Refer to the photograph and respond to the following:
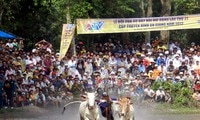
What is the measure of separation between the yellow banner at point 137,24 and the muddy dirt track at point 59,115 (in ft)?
17.4

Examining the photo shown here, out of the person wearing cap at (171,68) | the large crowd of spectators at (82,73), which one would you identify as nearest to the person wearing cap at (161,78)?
the large crowd of spectators at (82,73)

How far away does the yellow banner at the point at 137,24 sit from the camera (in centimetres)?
2869

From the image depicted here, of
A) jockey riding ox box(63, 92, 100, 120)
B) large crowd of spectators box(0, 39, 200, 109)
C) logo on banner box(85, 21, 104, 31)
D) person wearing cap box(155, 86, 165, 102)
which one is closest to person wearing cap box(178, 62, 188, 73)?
large crowd of spectators box(0, 39, 200, 109)

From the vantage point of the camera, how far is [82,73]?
27531mm

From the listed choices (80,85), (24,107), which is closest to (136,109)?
(80,85)

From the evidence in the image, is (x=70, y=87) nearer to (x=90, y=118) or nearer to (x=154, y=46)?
(x=154, y=46)

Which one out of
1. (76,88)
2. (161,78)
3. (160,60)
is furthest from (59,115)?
(160,60)

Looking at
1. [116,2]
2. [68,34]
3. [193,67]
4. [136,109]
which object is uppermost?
[116,2]

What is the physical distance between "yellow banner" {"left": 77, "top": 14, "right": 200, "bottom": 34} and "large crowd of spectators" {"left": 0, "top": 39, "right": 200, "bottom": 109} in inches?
52.9

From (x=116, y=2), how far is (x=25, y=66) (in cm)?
1111

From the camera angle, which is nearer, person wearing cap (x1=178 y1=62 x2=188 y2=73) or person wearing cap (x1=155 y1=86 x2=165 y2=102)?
person wearing cap (x1=155 y1=86 x2=165 y2=102)

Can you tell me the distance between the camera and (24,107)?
950 inches

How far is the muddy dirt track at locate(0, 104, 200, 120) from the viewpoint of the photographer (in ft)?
73.2

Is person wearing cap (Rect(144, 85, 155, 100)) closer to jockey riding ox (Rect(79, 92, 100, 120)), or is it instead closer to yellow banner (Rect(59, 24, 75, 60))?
yellow banner (Rect(59, 24, 75, 60))
